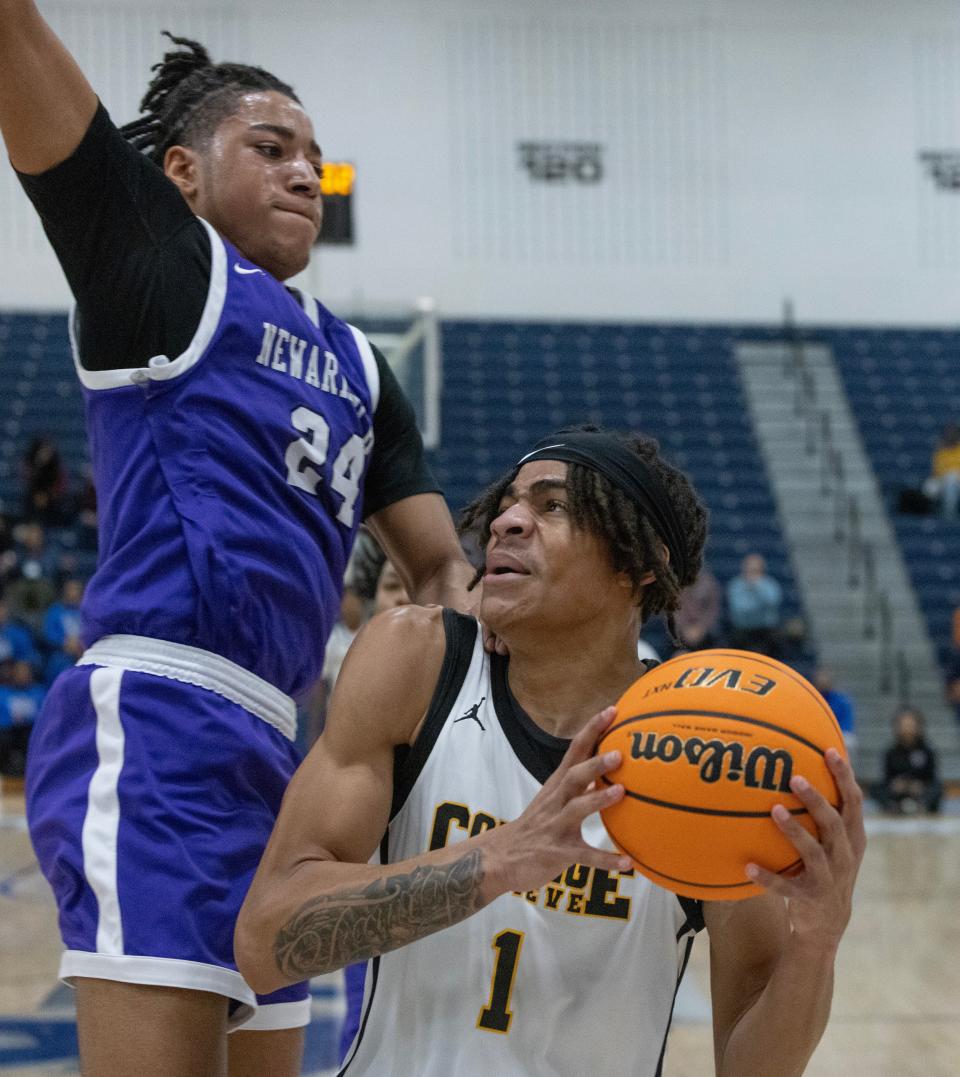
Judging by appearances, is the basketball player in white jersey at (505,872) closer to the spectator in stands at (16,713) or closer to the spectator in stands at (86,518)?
the spectator in stands at (16,713)

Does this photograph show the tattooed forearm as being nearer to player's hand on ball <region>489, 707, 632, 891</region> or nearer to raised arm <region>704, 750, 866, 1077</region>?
player's hand on ball <region>489, 707, 632, 891</region>

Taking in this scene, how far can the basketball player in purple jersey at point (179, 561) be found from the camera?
7.93 feet

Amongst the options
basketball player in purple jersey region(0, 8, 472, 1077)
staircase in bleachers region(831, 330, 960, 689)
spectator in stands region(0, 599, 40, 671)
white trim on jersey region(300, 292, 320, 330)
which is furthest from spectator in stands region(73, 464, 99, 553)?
basketball player in purple jersey region(0, 8, 472, 1077)

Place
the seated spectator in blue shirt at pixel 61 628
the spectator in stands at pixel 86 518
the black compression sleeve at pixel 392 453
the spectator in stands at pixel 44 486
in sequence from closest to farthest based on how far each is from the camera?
1. the black compression sleeve at pixel 392 453
2. the seated spectator in blue shirt at pixel 61 628
3. the spectator in stands at pixel 86 518
4. the spectator in stands at pixel 44 486

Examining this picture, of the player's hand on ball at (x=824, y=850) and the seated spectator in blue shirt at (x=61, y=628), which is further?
the seated spectator in blue shirt at (x=61, y=628)

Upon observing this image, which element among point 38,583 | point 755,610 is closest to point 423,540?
point 38,583

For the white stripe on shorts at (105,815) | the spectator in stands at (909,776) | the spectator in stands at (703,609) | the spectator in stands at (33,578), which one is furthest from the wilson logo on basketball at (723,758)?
the spectator in stands at (33,578)

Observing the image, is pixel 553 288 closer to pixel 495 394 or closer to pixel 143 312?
pixel 495 394

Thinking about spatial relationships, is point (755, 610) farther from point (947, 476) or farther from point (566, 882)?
point (566, 882)

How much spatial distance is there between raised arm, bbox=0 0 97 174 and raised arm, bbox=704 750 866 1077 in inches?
61.6

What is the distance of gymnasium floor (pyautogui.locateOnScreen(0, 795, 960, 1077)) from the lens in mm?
5461

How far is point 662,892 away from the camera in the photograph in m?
2.48

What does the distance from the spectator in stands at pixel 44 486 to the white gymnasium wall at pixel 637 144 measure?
179 inches

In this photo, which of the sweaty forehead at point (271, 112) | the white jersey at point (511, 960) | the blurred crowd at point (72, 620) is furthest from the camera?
Result: the blurred crowd at point (72, 620)
